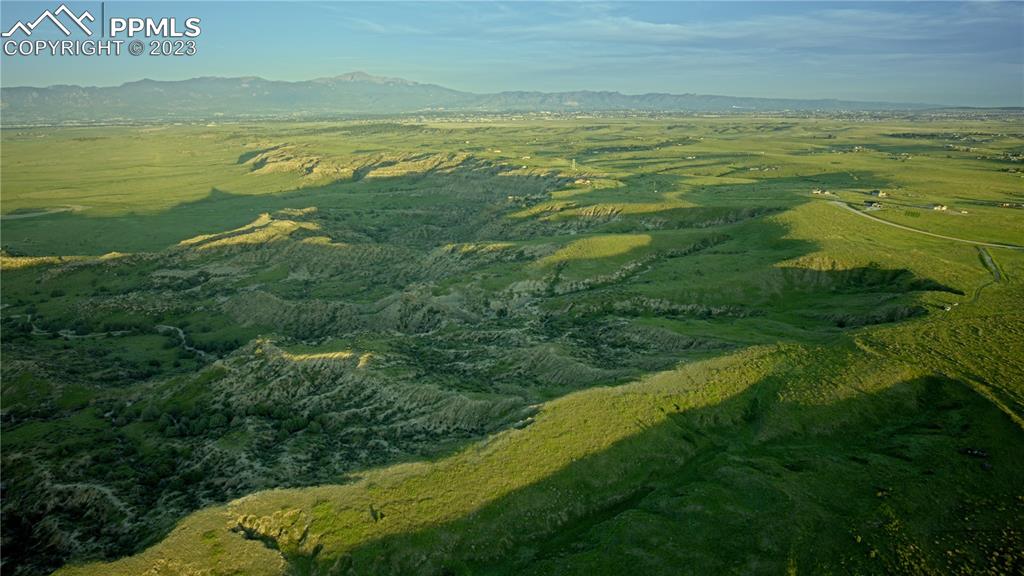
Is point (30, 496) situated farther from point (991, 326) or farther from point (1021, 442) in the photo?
point (991, 326)

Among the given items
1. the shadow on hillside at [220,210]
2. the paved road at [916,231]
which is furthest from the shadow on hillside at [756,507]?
the shadow on hillside at [220,210]

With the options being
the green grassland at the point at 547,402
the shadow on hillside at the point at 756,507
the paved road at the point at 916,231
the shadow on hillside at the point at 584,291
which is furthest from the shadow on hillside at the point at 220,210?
the shadow on hillside at the point at 756,507

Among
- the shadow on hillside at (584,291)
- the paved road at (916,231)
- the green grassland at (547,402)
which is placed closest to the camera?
the green grassland at (547,402)

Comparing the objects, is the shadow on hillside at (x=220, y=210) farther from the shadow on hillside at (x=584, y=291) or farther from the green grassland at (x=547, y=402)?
the green grassland at (x=547, y=402)

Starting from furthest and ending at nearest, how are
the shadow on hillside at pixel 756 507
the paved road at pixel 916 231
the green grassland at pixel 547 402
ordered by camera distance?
the paved road at pixel 916 231
the green grassland at pixel 547 402
the shadow on hillside at pixel 756 507

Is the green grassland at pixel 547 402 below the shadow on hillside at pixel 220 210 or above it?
below

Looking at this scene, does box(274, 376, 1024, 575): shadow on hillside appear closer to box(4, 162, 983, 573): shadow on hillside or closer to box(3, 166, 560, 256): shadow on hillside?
box(4, 162, 983, 573): shadow on hillside

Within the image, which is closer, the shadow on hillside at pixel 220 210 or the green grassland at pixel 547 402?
the green grassland at pixel 547 402

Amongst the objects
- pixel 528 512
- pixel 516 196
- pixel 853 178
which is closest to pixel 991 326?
pixel 528 512

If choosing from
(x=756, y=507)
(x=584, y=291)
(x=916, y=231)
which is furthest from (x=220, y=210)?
(x=756, y=507)
